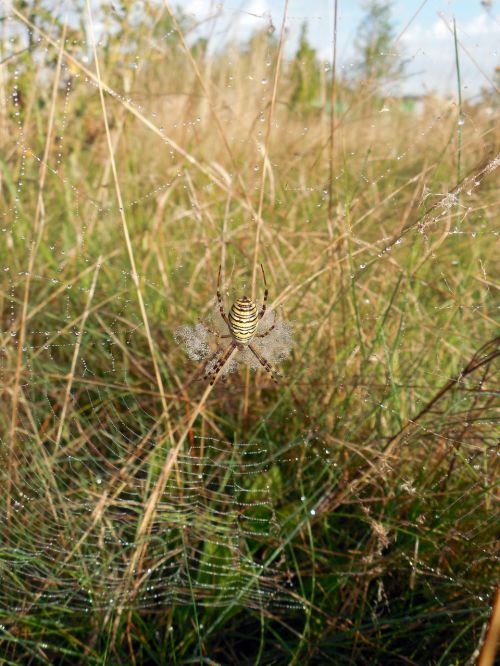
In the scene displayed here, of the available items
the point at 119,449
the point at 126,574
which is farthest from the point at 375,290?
the point at 126,574

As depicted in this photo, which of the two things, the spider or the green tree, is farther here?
the green tree

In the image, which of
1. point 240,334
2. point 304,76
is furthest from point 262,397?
point 304,76

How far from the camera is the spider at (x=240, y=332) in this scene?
864mm

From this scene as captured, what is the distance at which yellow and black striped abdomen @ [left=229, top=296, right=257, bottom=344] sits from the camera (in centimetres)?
86

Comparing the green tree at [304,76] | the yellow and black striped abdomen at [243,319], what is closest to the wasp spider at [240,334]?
the yellow and black striped abdomen at [243,319]

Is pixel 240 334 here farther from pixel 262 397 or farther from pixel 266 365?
pixel 262 397

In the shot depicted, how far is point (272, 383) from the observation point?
3.72ft

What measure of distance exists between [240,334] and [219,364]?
122mm

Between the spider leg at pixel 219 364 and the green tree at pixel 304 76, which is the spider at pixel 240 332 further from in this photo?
the green tree at pixel 304 76

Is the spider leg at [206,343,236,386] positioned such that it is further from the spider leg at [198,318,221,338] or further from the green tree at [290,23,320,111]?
the green tree at [290,23,320,111]

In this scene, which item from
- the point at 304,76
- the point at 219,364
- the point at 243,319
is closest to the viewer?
the point at 243,319

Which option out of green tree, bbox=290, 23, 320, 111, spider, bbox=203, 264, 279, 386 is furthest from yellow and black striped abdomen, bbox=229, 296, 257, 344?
green tree, bbox=290, 23, 320, 111

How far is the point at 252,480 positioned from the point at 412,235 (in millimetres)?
548

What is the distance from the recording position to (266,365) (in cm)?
104
